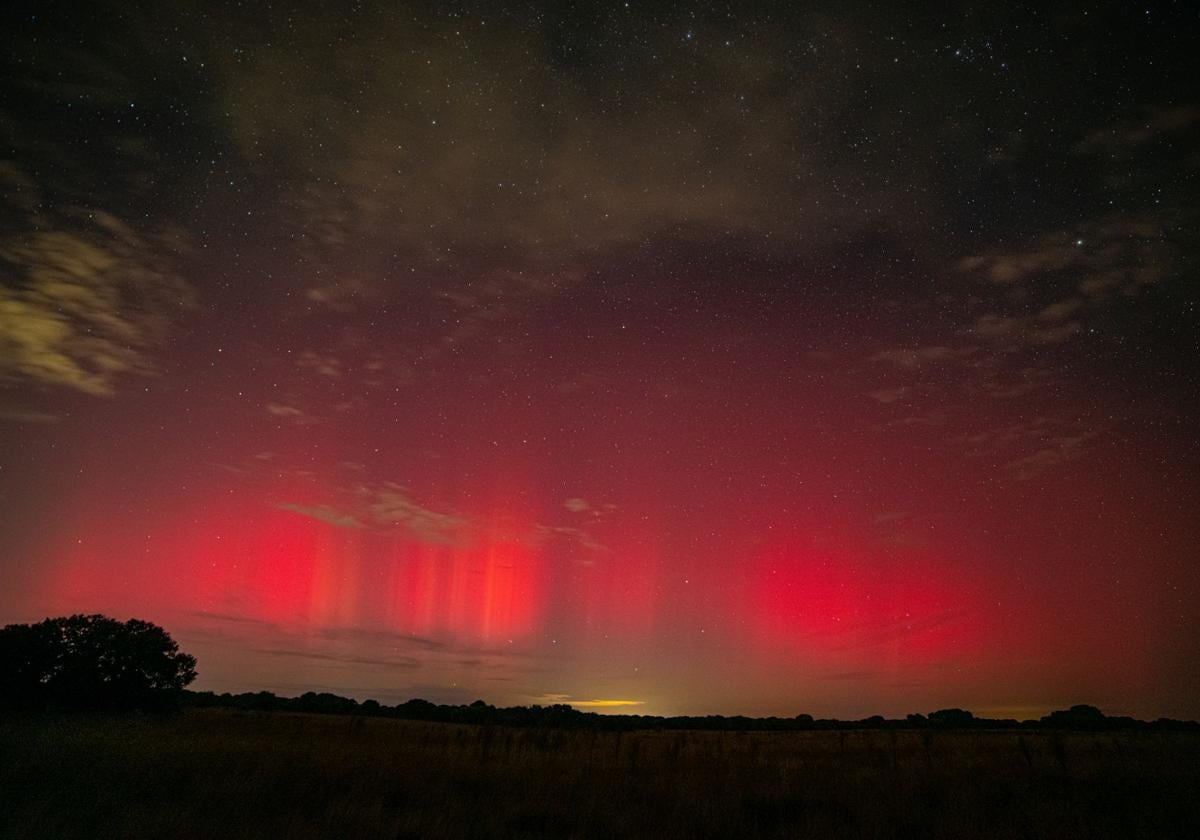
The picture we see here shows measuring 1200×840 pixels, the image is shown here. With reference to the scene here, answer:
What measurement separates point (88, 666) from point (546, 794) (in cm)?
3285

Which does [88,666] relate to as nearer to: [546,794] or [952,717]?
[546,794]

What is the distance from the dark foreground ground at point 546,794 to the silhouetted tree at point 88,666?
798 inches

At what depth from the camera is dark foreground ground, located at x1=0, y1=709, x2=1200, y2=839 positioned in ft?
26.6

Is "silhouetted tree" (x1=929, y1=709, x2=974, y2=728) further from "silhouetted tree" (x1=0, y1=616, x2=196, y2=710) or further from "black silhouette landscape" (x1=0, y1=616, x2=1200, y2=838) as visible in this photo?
"silhouetted tree" (x1=0, y1=616, x2=196, y2=710)

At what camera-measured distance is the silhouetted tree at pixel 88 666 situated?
30.7 m

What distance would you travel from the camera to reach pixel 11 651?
3062 cm

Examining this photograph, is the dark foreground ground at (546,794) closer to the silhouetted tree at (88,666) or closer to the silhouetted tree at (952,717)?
the silhouetted tree at (88,666)

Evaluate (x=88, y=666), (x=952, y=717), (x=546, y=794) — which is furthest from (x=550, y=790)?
(x=952, y=717)

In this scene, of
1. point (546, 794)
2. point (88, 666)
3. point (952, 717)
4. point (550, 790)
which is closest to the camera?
point (546, 794)

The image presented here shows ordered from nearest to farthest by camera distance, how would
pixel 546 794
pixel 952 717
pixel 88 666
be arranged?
pixel 546 794, pixel 88 666, pixel 952 717

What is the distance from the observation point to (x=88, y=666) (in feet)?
106

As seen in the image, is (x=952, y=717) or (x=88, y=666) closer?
(x=88, y=666)

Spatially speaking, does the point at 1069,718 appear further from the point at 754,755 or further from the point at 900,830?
the point at 900,830

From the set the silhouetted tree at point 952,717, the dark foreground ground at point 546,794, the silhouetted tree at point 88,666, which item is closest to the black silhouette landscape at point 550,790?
the dark foreground ground at point 546,794
